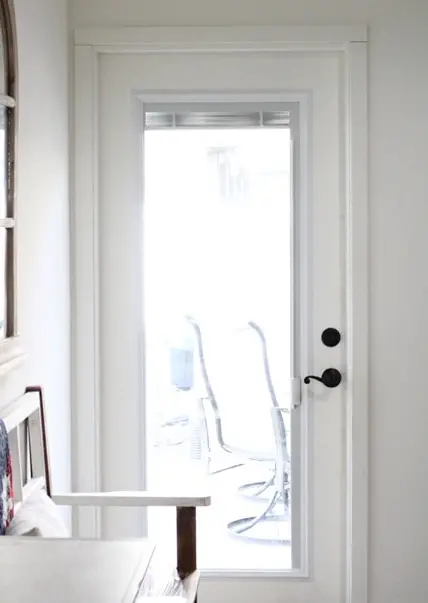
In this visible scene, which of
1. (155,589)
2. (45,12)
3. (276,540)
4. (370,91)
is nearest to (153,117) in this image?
(45,12)

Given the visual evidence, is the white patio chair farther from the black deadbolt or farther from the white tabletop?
the white tabletop

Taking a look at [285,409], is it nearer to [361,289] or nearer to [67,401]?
[361,289]

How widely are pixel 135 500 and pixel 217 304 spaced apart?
849 millimetres

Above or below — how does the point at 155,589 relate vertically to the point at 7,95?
below

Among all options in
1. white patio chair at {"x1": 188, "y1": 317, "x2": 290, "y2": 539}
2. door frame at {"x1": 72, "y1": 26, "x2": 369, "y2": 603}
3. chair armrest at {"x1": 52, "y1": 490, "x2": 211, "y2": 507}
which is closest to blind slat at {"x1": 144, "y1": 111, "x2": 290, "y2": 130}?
door frame at {"x1": 72, "y1": 26, "x2": 369, "y2": 603}

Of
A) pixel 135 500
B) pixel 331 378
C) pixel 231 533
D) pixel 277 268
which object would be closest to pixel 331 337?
pixel 331 378

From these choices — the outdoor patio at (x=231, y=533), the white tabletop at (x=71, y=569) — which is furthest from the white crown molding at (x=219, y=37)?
the white tabletop at (x=71, y=569)

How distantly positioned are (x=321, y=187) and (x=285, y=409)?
674 millimetres

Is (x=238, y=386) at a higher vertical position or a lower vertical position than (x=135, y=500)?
higher

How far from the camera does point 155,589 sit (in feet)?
4.46

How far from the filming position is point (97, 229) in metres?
2.63

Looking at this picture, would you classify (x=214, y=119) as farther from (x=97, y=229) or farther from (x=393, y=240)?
(x=393, y=240)

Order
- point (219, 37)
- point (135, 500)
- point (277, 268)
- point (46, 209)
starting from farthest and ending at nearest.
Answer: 1. point (277, 268)
2. point (219, 37)
3. point (46, 209)
4. point (135, 500)

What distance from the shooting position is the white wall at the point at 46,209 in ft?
6.80
